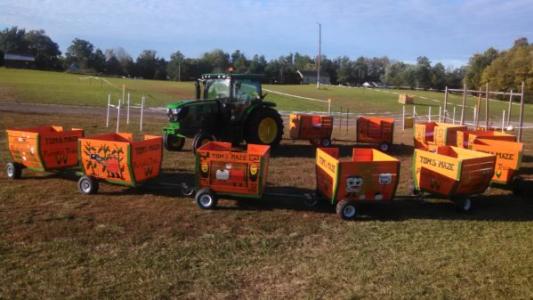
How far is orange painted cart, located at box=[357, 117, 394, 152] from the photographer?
643 inches

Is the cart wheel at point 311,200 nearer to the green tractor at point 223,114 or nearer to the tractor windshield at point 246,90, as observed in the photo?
the green tractor at point 223,114

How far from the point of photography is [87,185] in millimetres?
8742

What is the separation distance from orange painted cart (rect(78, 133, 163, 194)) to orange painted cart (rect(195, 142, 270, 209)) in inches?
44.6

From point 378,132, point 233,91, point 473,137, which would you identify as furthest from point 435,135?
point 233,91

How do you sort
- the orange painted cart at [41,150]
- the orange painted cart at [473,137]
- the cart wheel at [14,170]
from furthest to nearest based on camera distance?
the orange painted cart at [473,137]
the cart wheel at [14,170]
the orange painted cart at [41,150]

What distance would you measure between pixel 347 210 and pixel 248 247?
2.05 meters

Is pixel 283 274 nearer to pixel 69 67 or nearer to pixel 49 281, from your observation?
→ pixel 49 281

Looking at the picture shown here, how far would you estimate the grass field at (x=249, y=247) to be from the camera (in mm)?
5168

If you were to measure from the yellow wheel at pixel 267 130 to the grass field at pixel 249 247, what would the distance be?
4.88 m

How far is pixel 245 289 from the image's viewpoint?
5145mm

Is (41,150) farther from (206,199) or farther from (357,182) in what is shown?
(357,182)

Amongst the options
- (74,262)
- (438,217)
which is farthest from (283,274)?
(438,217)

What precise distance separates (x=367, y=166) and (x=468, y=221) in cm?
183

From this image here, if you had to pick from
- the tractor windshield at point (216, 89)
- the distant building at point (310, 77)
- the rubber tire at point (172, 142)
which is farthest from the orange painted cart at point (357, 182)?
the distant building at point (310, 77)
